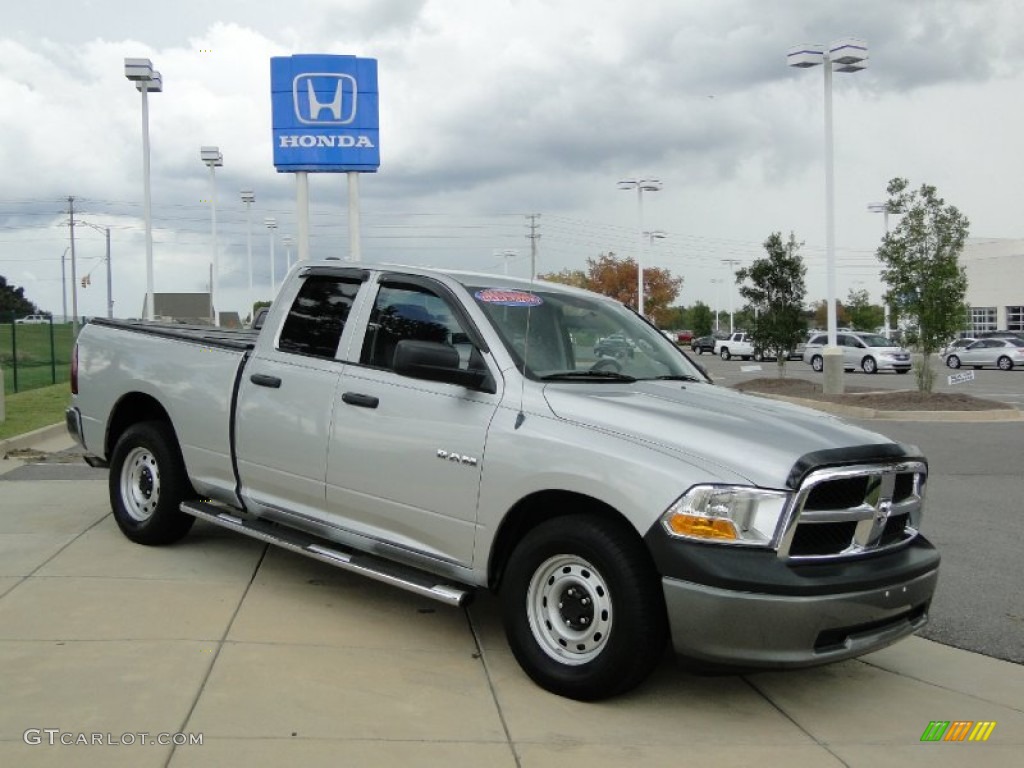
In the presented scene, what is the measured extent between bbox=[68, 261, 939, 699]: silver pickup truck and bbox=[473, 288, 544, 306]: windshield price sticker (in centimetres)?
3

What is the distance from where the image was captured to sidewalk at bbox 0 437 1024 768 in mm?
3883

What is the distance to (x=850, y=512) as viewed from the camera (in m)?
4.16

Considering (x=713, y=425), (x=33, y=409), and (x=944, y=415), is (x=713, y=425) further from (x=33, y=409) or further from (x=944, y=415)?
(x=944, y=415)

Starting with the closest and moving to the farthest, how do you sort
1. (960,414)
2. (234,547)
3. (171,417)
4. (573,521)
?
(573,521)
(171,417)
(234,547)
(960,414)

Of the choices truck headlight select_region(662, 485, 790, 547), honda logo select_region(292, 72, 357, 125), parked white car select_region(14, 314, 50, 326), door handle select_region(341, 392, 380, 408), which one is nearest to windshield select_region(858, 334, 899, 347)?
honda logo select_region(292, 72, 357, 125)

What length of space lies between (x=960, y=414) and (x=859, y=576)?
53.0ft

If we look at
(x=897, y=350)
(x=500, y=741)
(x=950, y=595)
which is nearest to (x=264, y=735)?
(x=500, y=741)

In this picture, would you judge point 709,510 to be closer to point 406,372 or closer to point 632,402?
point 632,402

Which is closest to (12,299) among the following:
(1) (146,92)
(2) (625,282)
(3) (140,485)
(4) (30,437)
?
(2) (625,282)

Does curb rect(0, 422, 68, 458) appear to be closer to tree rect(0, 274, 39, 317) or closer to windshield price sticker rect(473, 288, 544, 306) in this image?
windshield price sticker rect(473, 288, 544, 306)

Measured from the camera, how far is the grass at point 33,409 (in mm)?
13719

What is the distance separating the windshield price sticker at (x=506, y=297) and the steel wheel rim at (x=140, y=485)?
2.78m

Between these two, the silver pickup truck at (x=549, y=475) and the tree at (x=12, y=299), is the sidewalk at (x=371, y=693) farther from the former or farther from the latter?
the tree at (x=12, y=299)

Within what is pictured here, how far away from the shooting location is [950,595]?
647cm
